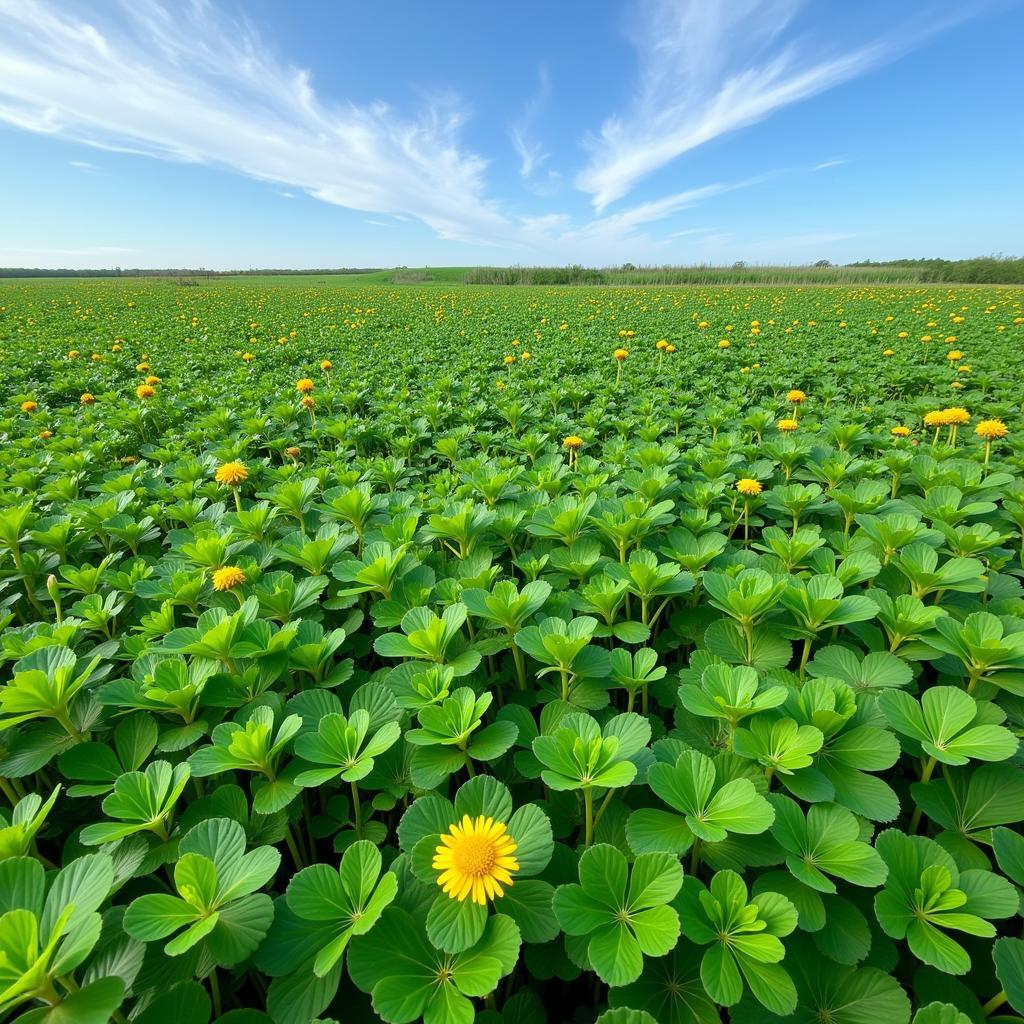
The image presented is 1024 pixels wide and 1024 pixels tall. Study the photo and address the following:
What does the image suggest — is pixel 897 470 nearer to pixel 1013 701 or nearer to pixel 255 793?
pixel 1013 701

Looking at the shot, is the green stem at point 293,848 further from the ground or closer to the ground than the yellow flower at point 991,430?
closer to the ground

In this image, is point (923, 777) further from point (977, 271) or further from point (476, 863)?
point (977, 271)

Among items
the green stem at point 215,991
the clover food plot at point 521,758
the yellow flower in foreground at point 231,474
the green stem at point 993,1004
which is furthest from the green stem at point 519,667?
the yellow flower in foreground at point 231,474

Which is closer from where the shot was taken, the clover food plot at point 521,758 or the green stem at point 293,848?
the clover food plot at point 521,758

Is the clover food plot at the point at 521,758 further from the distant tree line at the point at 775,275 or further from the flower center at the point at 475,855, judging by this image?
the distant tree line at the point at 775,275

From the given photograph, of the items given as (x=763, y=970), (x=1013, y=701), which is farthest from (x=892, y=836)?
(x=1013, y=701)

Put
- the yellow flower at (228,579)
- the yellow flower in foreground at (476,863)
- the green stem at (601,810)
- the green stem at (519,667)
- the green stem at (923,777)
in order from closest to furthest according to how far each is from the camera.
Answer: the yellow flower in foreground at (476,863) → the green stem at (601,810) → the green stem at (923,777) → the green stem at (519,667) → the yellow flower at (228,579)

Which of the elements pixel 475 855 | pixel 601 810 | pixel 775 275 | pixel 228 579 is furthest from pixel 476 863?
pixel 775 275

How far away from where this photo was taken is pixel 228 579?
1558 mm

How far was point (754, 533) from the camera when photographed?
243cm

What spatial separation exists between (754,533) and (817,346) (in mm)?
6141

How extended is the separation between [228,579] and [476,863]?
3.96 ft

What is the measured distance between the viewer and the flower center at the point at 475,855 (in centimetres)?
75

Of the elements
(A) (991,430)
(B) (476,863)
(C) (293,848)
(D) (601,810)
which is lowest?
(C) (293,848)
